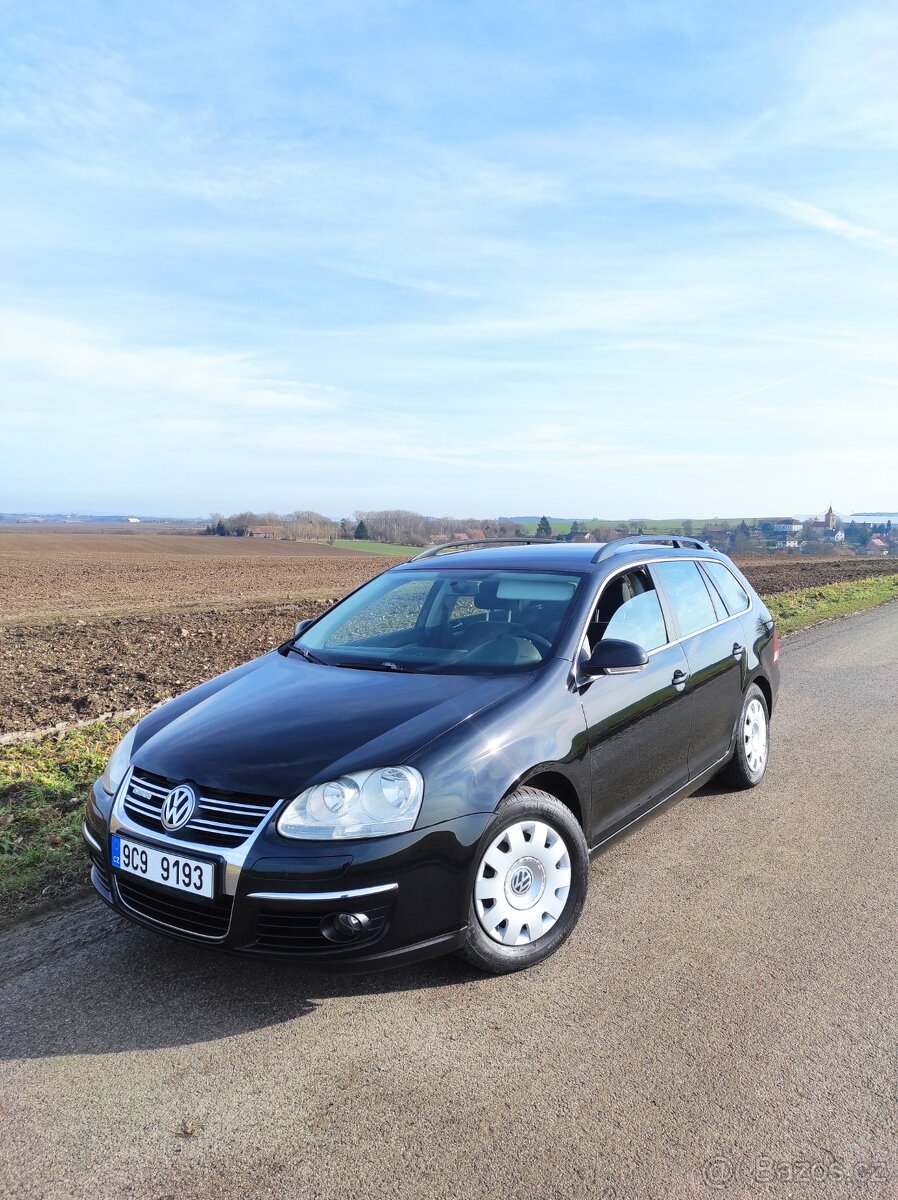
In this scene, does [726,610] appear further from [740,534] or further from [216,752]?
[740,534]

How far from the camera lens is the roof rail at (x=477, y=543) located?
568 cm

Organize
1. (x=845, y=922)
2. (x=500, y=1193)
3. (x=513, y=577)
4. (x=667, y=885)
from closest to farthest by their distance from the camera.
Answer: (x=500, y=1193), (x=845, y=922), (x=667, y=885), (x=513, y=577)

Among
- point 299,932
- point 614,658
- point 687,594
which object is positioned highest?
point 687,594

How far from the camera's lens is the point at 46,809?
213 inches

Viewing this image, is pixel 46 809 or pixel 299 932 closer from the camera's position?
pixel 299 932

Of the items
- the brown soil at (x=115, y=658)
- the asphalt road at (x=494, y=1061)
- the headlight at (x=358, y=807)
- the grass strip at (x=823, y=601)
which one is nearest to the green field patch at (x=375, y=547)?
the grass strip at (x=823, y=601)

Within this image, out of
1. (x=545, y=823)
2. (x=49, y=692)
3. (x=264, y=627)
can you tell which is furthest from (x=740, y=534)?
(x=545, y=823)

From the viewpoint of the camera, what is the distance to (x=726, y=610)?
5.70 meters

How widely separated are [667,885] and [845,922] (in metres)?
0.80

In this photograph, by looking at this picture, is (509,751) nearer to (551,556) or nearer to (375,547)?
(551,556)

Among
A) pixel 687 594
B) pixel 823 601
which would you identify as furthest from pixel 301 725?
pixel 823 601

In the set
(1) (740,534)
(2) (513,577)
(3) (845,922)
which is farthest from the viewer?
(1) (740,534)

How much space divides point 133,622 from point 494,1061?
13.9m

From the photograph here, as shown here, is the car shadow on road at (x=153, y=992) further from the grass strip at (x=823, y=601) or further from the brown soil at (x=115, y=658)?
the grass strip at (x=823, y=601)
